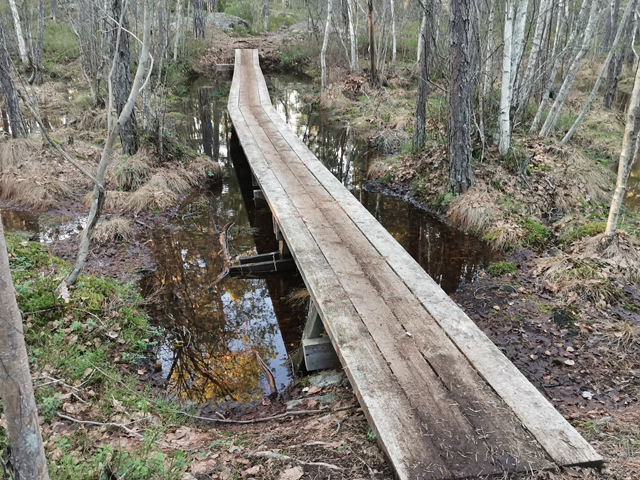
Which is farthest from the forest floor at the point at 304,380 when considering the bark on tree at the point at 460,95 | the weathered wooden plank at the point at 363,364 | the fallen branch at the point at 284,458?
the bark on tree at the point at 460,95

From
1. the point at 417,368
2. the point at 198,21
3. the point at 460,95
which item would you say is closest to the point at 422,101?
the point at 460,95

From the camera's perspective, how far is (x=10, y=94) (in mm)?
8773

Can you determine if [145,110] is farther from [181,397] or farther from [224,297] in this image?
[181,397]

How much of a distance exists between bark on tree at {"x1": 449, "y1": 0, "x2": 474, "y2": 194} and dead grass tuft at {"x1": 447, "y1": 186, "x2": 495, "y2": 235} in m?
0.25

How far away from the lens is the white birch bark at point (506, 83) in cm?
743

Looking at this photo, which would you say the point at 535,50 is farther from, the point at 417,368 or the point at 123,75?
the point at 417,368

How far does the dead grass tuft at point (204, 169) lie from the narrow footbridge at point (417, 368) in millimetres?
4672

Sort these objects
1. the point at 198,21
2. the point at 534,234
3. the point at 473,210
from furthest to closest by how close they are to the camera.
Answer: the point at 198,21, the point at 473,210, the point at 534,234

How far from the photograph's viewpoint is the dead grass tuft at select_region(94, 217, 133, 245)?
7008 mm

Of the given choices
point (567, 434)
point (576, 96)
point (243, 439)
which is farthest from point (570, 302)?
point (576, 96)

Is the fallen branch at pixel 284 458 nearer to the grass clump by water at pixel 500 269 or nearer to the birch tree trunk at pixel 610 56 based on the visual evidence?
the grass clump by water at pixel 500 269

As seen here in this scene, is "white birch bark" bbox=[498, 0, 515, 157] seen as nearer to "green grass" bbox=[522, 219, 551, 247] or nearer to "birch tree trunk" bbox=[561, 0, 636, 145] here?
"birch tree trunk" bbox=[561, 0, 636, 145]

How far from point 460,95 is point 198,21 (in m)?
20.5

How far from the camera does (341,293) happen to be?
4.42 m
